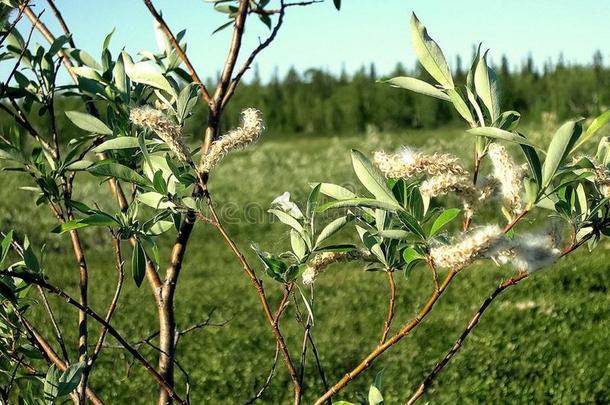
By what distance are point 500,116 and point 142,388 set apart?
4.85 meters

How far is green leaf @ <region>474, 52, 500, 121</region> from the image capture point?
1.21 meters

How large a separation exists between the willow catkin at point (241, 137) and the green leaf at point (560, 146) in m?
0.52

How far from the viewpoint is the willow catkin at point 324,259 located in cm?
148

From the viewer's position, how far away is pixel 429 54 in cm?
121

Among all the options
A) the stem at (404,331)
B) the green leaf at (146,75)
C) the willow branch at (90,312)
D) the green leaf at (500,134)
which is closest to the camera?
the green leaf at (500,134)

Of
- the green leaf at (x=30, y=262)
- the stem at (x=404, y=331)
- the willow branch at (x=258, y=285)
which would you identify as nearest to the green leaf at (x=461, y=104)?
the stem at (x=404, y=331)

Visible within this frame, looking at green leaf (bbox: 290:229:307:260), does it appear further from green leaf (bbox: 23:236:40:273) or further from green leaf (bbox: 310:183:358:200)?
green leaf (bbox: 23:236:40:273)

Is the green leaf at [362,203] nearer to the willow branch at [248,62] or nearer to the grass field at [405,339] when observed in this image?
the willow branch at [248,62]

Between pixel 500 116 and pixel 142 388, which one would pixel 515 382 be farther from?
pixel 500 116

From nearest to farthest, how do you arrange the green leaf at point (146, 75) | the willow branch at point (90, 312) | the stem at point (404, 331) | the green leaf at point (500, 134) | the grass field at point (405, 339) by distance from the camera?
the green leaf at point (500, 134) → the stem at point (404, 331) → the willow branch at point (90, 312) → the green leaf at point (146, 75) → the grass field at point (405, 339)

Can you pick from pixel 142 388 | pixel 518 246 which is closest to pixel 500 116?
pixel 518 246

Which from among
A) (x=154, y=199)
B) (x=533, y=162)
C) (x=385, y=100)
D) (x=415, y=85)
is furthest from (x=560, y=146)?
(x=385, y=100)

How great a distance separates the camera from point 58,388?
160 cm

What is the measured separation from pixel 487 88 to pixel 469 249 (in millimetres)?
261
